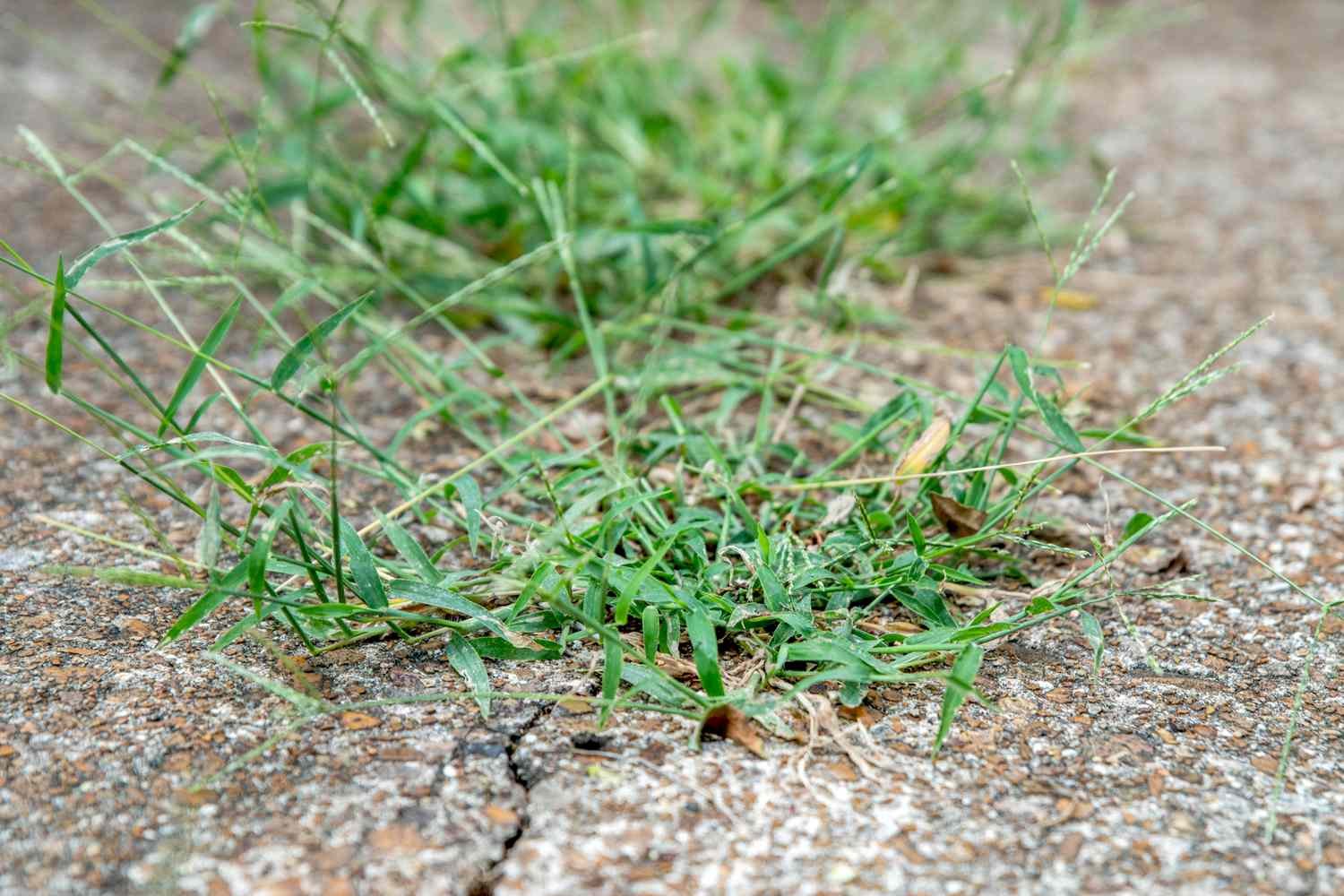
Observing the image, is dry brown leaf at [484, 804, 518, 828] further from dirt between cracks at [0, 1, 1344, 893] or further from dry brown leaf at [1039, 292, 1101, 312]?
dry brown leaf at [1039, 292, 1101, 312]

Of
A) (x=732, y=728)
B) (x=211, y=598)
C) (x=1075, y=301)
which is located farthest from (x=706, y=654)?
(x=1075, y=301)

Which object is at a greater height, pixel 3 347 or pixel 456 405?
pixel 3 347

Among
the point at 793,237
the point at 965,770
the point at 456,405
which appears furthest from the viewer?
the point at 793,237

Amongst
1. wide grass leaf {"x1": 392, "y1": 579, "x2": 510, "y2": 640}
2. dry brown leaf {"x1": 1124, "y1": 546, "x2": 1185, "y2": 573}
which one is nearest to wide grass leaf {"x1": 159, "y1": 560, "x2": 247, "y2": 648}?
wide grass leaf {"x1": 392, "y1": 579, "x2": 510, "y2": 640}

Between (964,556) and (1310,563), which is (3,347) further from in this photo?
(1310,563)

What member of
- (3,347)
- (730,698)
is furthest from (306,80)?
(730,698)

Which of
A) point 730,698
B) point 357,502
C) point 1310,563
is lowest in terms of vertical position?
point 1310,563
